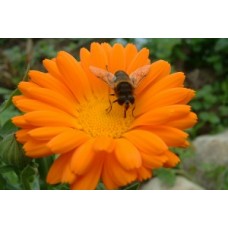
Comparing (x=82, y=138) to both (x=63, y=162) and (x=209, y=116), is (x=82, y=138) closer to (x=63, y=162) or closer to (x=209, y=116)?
(x=63, y=162)

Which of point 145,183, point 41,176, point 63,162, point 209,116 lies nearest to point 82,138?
point 63,162

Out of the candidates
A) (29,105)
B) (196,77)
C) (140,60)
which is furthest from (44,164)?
(196,77)

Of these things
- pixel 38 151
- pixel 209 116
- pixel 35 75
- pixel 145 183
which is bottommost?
pixel 145 183

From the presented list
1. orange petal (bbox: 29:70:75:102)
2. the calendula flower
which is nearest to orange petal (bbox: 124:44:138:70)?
the calendula flower

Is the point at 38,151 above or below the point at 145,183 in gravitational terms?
above

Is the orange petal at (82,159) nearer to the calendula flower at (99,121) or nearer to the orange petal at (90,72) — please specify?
the calendula flower at (99,121)

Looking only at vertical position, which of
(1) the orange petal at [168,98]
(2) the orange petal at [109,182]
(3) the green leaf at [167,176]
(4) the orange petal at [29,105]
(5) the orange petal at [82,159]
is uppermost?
(1) the orange petal at [168,98]

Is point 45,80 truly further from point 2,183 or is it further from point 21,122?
point 2,183

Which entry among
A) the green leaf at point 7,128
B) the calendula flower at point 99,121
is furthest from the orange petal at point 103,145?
the green leaf at point 7,128
